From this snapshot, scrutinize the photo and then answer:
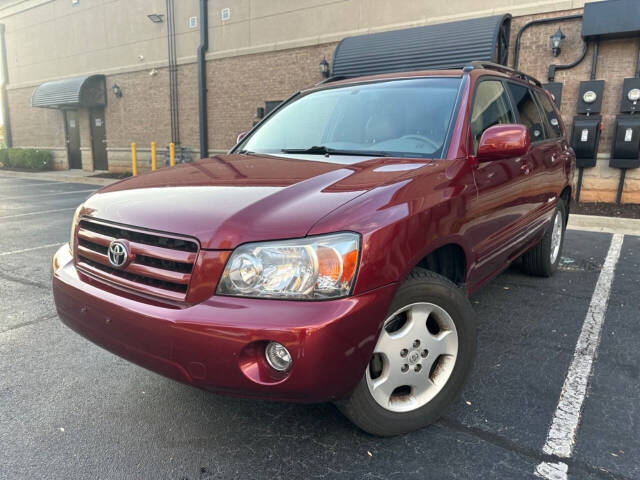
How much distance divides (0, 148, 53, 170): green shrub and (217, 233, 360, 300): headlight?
70.9 feet

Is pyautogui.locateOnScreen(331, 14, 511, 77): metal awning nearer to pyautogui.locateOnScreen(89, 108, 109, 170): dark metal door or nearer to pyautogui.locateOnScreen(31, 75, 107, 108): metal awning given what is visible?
pyautogui.locateOnScreen(31, 75, 107, 108): metal awning

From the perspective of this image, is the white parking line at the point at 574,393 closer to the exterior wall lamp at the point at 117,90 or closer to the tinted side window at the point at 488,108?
the tinted side window at the point at 488,108

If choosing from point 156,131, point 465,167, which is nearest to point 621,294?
point 465,167

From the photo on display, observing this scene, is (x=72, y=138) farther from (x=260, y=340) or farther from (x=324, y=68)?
(x=260, y=340)

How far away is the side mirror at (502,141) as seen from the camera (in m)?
2.49

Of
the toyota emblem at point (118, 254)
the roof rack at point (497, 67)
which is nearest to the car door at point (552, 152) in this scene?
the roof rack at point (497, 67)

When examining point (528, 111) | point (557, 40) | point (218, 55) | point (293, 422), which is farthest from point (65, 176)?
point (293, 422)

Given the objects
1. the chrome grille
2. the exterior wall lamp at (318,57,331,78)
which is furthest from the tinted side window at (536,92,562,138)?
the exterior wall lamp at (318,57,331,78)

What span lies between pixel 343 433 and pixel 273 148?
5.92 ft

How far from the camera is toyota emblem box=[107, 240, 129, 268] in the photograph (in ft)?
6.47

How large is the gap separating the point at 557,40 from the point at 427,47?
7.80ft

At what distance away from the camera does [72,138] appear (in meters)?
19.9

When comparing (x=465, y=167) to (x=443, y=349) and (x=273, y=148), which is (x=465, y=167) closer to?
(x=443, y=349)

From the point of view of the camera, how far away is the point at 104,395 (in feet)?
8.34
